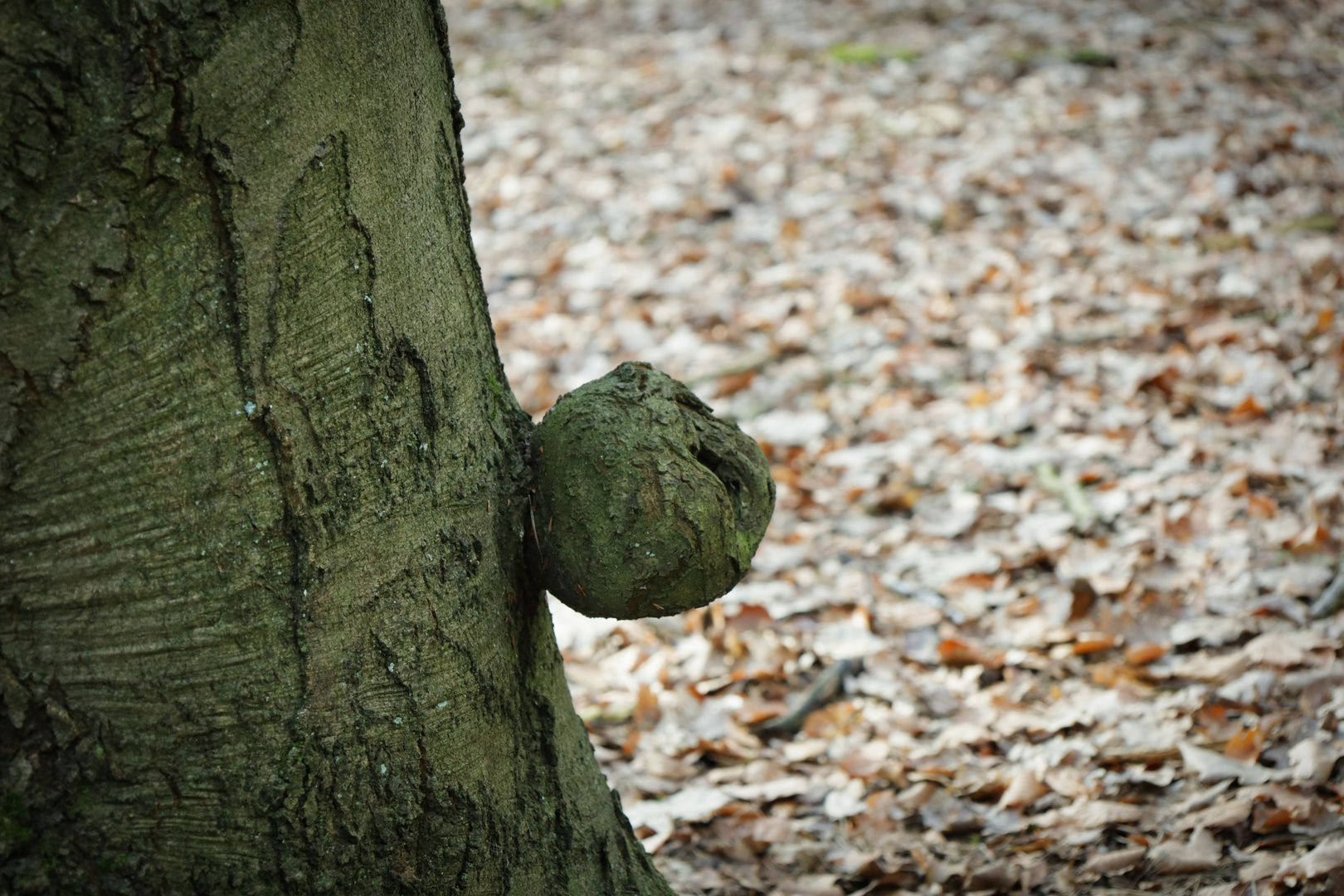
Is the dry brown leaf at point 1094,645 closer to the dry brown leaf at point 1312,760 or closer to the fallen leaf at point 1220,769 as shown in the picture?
the fallen leaf at point 1220,769

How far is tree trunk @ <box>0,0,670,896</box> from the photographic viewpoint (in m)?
0.99

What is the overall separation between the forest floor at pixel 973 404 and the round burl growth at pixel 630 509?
952 millimetres

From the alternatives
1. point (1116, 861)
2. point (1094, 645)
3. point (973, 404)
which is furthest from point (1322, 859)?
point (973, 404)

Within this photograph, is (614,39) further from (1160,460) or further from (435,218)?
(435,218)

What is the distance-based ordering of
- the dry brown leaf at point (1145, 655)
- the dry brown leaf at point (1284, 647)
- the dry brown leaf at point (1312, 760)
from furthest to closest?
the dry brown leaf at point (1145, 655) < the dry brown leaf at point (1284, 647) < the dry brown leaf at point (1312, 760)

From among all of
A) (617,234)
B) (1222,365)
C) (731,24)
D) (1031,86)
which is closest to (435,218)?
(1222,365)

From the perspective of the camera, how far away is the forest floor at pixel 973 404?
6.98ft

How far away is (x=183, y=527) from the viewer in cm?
106

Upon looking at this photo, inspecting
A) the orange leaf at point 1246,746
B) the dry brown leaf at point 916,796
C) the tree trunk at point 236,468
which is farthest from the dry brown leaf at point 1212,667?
the tree trunk at point 236,468

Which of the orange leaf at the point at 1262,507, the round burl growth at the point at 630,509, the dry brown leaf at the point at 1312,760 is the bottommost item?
the dry brown leaf at the point at 1312,760

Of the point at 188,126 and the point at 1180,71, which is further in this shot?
the point at 1180,71

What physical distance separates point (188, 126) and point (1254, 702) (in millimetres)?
2379

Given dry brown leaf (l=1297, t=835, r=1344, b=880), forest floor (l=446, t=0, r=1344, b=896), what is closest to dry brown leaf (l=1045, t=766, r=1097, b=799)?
forest floor (l=446, t=0, r=1344, b=896)

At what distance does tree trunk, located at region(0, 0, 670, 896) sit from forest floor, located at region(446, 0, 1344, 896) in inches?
42.3
